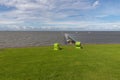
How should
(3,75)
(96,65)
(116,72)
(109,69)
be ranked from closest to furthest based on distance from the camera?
(3,75) < (116,72) < (109,69) < (96,65)

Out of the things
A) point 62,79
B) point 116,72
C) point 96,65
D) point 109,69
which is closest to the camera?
point 62,79

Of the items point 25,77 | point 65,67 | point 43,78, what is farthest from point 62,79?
point 65,67

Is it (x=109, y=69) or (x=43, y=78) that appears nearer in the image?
(x=43, y=78)

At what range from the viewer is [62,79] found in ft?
48.3

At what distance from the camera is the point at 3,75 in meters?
15.8

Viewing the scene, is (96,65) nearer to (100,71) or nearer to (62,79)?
(100,71)

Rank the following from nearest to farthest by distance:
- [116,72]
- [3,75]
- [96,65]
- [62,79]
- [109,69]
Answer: [62,79] → [3,75] → [116,72] → [109,69] → [96,65]

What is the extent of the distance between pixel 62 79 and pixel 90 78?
223cm

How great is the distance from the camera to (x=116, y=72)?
17.0 meters

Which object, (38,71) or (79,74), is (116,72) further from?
(38,71)

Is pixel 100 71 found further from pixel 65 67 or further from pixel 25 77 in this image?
pixel 25 77

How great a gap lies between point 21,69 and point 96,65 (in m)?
7.56

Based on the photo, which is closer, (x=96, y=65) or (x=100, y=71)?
(x=100, y=71)

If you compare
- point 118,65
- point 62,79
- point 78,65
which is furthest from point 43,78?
point 118,65
